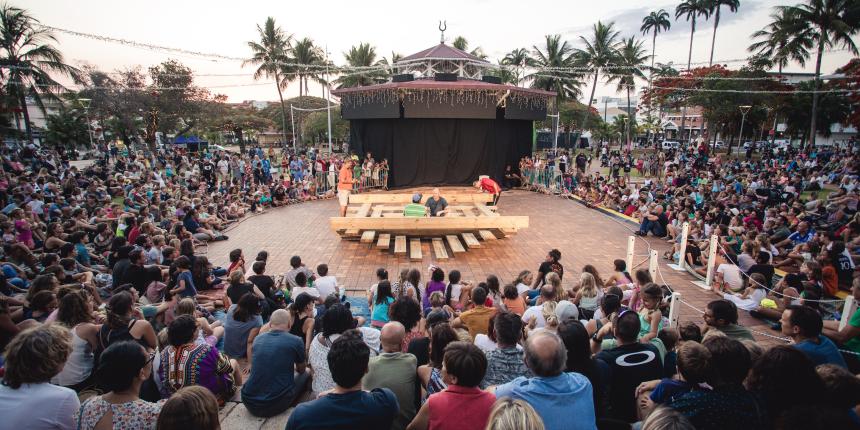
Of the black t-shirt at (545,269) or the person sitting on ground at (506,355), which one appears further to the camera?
the black t-shirt at (545,269)

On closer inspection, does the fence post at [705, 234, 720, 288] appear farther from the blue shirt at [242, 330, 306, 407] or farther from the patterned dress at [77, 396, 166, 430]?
the patterned dress at [77, 396, 166, 430]

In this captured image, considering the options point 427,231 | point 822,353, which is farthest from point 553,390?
point 427,231

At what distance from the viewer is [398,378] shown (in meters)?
2.71

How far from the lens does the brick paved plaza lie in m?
7.89

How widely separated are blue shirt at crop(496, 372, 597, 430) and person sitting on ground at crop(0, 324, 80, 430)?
7.76ft

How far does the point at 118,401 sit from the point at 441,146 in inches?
683

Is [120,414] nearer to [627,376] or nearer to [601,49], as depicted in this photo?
[627,376]

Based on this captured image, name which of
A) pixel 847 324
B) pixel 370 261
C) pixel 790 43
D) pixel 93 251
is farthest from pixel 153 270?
pixel 790 43

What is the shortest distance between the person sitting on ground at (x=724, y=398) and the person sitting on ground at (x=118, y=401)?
2.82 metres

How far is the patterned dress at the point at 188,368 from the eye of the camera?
10.0 ft

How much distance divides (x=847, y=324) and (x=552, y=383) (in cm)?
400

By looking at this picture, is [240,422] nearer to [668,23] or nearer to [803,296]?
[803,296]

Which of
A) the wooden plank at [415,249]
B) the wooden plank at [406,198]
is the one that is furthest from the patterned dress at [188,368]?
the wooden plank at [406,198]

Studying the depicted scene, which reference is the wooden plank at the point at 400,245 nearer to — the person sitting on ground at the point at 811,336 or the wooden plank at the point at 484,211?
the wooden plank at the point at 484,211
